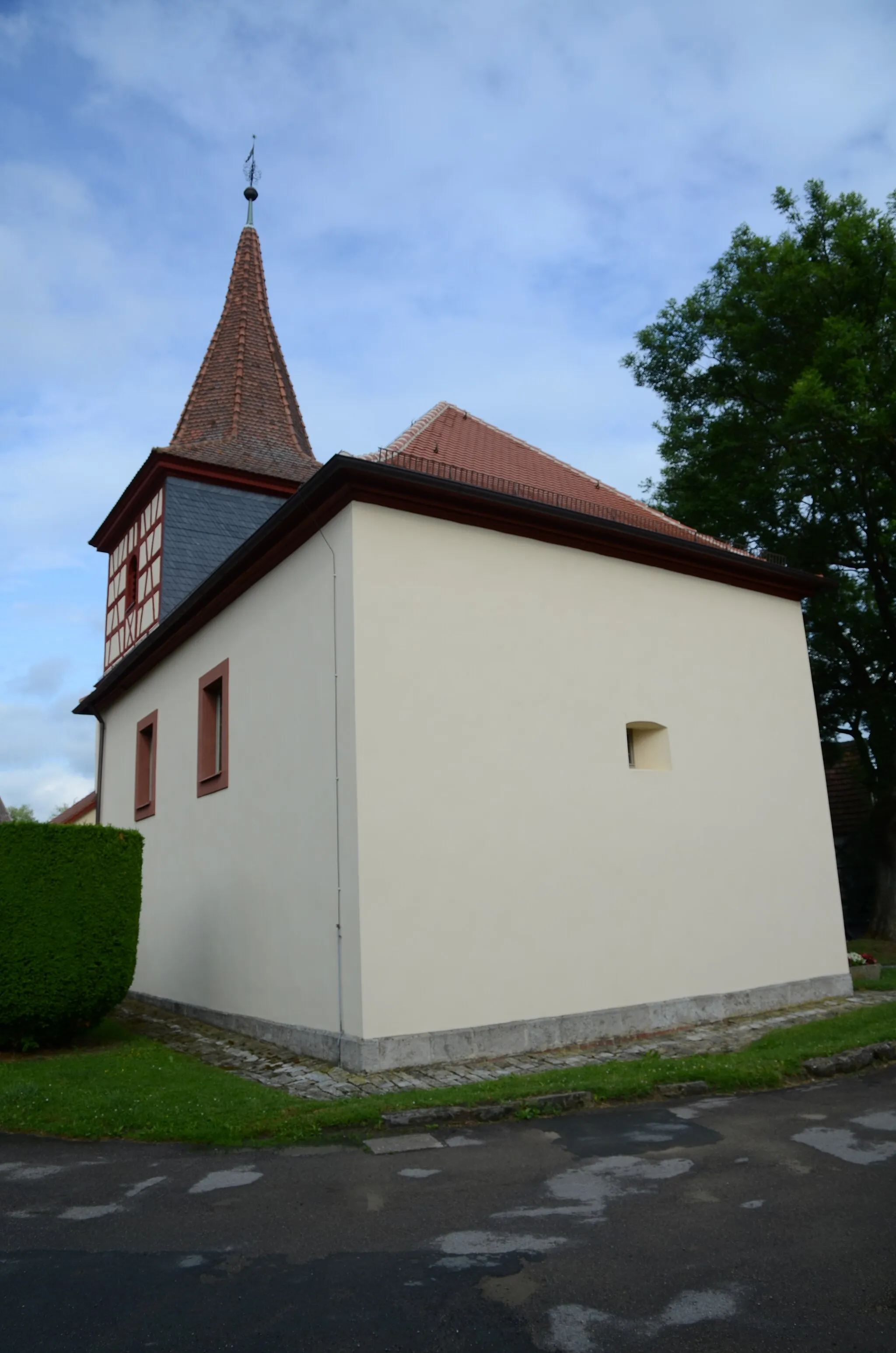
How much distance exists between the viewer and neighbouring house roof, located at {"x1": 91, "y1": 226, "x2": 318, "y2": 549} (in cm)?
1652

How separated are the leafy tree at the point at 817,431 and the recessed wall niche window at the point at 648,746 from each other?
241 inches

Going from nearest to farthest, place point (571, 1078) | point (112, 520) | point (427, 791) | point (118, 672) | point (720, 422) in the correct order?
1. point (571, 1078)
2. point (427, 791)
3. point (118, 672)
4. point (720, 422)
5. point (112, 520)

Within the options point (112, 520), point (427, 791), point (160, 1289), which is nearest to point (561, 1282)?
point (160, 1289)

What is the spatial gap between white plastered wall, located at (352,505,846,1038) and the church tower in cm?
637

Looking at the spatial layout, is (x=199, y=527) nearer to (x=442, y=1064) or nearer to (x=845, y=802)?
(x=442, y=1064)

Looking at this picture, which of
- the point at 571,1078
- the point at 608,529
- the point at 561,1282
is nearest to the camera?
the point at 561,1282

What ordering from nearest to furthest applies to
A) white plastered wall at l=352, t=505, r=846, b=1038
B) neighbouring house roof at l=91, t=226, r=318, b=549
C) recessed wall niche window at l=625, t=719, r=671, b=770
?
white plastered wall at l=352, t=505, r=846, b=1038 → recessed wall niche window at l=625, t=719, r=671, b=770 → neighbouring house roof at l=91, t=226, r=318, b=549

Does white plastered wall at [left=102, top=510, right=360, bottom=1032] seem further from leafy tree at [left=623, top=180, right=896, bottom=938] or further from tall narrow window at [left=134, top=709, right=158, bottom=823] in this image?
leafy tree at [left=623, top=180, right=896, bottom=938]

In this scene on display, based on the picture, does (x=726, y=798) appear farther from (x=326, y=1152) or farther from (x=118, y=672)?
(x=118, y=672)

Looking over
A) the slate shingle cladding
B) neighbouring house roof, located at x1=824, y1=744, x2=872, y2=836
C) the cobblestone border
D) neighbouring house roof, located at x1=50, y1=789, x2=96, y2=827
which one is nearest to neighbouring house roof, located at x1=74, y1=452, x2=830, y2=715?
the slate shingle cladding

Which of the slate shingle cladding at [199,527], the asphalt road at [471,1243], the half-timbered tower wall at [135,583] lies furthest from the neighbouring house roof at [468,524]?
the asphalt road at [471,1243]

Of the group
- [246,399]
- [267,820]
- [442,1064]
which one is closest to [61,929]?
[267,820]

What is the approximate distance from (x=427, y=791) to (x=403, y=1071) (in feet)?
7.17

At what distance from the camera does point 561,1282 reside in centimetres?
346
